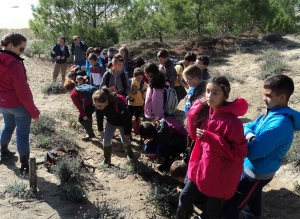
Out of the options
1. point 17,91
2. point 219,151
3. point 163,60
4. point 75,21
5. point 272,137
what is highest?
point 75,21

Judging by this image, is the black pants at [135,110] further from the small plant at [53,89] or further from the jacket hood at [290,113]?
the small plant at [53,89]

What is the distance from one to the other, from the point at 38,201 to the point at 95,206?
2.27 feet

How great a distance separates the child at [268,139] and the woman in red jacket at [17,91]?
8.66 feet

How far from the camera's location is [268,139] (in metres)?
2.82

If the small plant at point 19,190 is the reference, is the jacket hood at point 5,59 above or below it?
above

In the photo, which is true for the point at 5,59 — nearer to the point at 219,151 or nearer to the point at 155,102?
the point at 155,102

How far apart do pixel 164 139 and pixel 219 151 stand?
6.01 feet

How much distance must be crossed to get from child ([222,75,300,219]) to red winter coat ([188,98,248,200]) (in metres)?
0.19

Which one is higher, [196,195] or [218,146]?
[218,146]

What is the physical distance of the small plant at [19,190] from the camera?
4.02m

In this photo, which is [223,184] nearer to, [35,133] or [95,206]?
[95,206]

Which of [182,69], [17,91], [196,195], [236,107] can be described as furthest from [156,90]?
[236,107]

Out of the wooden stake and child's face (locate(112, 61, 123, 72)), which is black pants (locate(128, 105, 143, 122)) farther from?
the wooden stake

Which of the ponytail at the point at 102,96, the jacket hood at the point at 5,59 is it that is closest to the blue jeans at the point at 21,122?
the jacket hood at the point at 5,59
